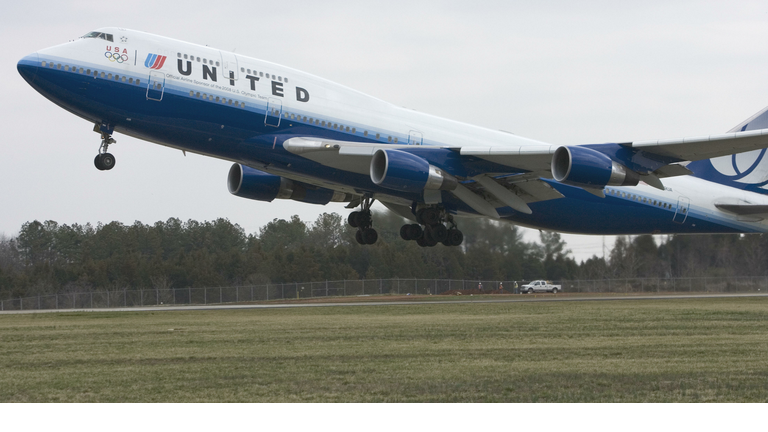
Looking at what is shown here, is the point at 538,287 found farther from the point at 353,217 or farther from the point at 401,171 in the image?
the point at 401,171

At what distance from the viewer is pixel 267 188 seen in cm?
3428

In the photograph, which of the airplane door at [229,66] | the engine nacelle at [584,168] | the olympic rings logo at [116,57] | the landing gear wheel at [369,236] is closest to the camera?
the olympic rings logo at [116,57]

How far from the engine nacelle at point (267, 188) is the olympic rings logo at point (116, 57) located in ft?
29.0

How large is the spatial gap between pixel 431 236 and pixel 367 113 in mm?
6269

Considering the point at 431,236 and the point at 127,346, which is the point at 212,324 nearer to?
the point at 127,346

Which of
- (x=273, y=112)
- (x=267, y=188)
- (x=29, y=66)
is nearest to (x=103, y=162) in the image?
(x=29, y=66)

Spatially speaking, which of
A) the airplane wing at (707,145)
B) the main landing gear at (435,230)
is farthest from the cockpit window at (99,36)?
the airplane wing at (707,145)

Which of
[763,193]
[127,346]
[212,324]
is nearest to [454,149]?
[212,324]

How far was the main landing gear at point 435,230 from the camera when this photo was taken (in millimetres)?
33500

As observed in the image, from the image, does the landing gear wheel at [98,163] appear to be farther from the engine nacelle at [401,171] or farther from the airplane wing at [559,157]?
the engine nacelle at [401,171]

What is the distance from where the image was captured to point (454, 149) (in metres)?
30.6

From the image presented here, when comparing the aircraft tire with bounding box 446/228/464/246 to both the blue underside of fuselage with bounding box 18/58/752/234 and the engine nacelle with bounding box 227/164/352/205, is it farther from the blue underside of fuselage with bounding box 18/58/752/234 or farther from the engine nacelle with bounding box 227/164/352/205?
the engine nacelle with bounding box 227/164/352/205

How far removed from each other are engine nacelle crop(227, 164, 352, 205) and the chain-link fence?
2027cm

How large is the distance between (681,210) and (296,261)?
29.8 metres
